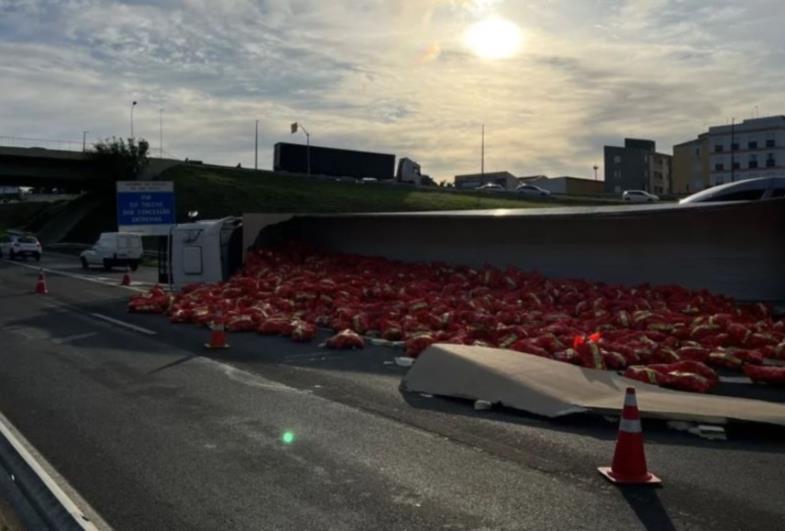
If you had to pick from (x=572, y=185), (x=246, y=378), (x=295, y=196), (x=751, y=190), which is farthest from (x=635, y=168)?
(x=246, y=378)

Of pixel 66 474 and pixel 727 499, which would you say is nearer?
pixel 727 499

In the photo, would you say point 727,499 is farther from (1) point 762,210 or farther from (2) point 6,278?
(2) point 6,278

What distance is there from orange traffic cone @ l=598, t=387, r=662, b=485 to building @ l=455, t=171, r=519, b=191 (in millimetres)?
112708

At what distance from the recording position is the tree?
247ft

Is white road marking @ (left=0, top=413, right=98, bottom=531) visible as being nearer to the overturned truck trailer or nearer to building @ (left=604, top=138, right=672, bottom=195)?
the overturned truck trailer

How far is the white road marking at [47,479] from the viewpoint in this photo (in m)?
5.08

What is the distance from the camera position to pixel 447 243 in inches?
813

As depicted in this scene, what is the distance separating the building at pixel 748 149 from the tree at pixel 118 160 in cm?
7216

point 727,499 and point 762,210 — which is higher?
point 762,210

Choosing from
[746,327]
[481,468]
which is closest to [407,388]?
[481,468]

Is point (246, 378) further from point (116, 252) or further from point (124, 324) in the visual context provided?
point (116, 252)

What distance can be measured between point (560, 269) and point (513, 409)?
9847 mm

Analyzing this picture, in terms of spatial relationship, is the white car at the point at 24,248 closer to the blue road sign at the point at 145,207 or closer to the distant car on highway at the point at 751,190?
the blue road sign at the point at 145,207

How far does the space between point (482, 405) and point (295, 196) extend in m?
63.2
